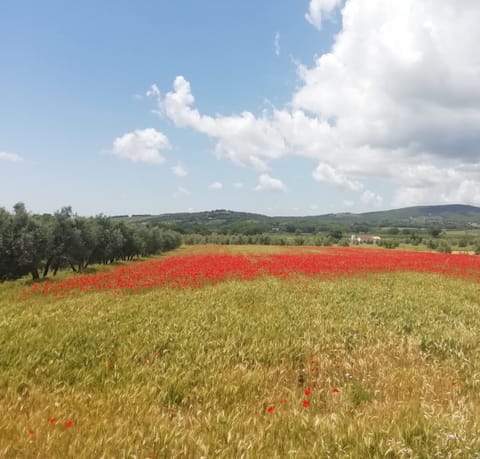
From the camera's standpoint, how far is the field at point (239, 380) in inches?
133

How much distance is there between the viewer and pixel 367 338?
817cm

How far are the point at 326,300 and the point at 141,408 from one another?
10044 millimetres

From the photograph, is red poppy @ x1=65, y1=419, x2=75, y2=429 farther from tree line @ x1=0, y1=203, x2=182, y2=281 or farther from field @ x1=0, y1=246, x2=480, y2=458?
tree line @ x1=0, y1=203, x2=182, y2=281

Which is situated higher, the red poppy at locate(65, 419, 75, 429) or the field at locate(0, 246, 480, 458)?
the red poppy at locate(65, 419, 75, 429)

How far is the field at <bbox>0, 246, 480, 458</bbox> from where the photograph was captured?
3.37 metres

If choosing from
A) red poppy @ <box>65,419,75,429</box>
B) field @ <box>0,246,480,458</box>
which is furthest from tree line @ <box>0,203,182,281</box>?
red poppy @ <box>65,419,75,429</box>

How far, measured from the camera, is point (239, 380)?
539 cm

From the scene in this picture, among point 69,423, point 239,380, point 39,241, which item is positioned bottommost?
point 239,380

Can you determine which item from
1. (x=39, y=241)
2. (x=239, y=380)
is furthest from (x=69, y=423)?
(x=39, y=241)

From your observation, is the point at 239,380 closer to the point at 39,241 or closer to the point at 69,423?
the point at 69,423

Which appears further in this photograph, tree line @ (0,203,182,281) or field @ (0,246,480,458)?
tree line @ (0,203,182,281)

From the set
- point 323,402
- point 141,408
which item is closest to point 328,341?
point 323,402

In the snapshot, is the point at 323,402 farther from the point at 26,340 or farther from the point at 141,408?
the point at 26,340

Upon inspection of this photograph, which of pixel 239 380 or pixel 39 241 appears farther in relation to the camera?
pixel 39 241
